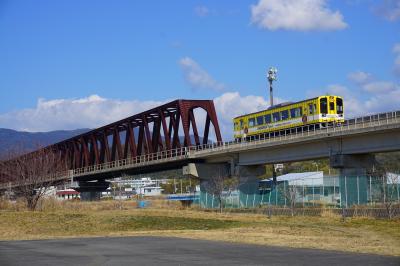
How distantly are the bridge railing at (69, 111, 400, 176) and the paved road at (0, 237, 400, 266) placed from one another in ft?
105

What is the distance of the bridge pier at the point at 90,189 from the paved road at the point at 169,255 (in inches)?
3588

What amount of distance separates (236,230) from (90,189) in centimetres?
8837

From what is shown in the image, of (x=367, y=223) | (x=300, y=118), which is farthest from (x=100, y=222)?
(x=300, y=118)

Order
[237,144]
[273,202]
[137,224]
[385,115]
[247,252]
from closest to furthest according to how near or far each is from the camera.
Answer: [247,252] → [137,224] → [385,115] → [273,202] → [237,144]

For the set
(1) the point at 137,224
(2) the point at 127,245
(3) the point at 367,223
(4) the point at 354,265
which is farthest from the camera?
(1) the point at 137,224

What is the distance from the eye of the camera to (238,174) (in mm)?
70625

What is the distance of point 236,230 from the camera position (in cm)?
2933

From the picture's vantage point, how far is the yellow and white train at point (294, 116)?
5897 cm

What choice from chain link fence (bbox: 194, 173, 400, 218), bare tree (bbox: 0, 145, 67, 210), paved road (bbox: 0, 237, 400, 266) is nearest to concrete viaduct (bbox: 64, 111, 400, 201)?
chain link fence (bbox: 194, 173, 400, 218)

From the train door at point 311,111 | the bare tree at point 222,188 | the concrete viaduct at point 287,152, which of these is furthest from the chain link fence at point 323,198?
the train door at point 311,111

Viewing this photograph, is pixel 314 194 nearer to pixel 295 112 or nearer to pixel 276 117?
pixel 295 112

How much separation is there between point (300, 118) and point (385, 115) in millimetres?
12899

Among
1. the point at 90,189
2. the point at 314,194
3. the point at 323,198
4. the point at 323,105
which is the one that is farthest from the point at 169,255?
the point at 90,189

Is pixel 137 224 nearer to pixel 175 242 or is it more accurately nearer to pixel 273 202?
pixel 175 242
